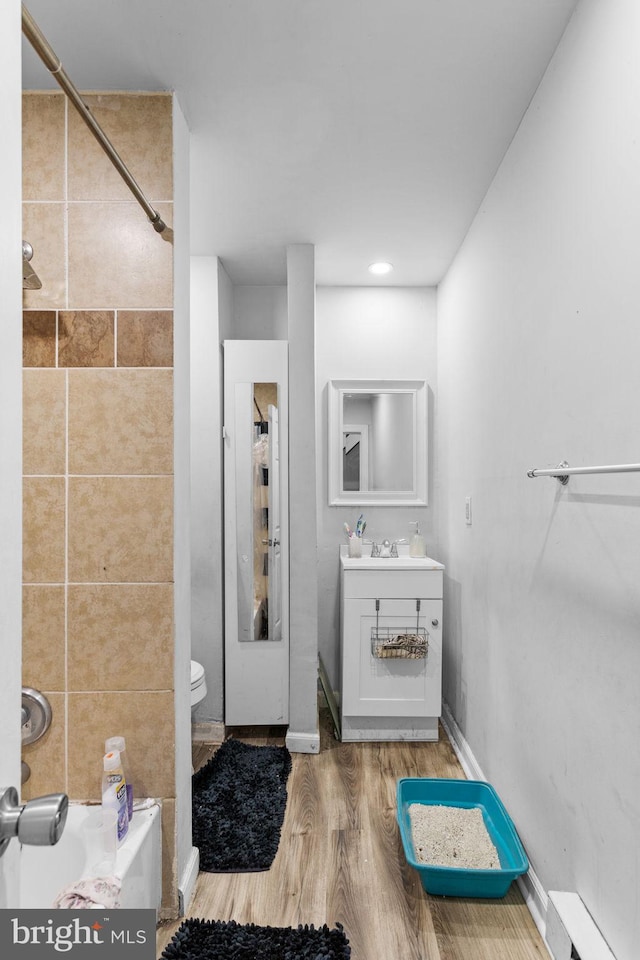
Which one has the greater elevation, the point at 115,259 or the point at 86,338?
the point at 115,259

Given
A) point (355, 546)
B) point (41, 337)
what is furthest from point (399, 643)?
point (41, 337)

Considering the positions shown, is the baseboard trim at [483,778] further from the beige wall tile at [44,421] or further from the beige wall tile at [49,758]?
the beige wall tile at [44,421]

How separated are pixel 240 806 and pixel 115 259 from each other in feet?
6.63

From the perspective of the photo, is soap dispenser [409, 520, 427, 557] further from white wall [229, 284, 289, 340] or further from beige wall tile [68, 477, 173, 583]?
beige wall tile [68, 477, 173, 583]

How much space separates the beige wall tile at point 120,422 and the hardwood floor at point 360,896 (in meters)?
1.33

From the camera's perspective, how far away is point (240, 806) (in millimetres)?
2328

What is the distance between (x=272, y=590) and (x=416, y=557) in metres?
0.86

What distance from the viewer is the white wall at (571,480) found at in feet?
4.14

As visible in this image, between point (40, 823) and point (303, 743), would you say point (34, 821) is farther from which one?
point (303, 743)

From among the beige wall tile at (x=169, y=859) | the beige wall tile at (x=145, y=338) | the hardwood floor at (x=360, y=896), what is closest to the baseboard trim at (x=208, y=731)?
the hardwood floor at (x=360, y=896)

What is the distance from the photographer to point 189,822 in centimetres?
190

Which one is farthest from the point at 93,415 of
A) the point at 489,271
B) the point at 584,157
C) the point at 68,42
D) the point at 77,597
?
the point at 489,271

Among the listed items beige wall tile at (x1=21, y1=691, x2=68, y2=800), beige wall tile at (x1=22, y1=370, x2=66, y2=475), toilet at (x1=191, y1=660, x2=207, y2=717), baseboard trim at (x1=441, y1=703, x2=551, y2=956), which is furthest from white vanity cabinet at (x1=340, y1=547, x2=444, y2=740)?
beige wall tile at (x1=22, y1=370, x2=66, y2=475)

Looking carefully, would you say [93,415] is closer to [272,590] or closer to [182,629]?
[182,629]
